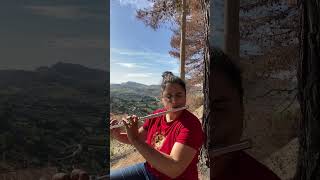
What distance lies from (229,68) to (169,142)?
13.9 inches

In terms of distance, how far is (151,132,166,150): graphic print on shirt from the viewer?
170 cm

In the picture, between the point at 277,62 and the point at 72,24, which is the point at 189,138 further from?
the point at 72,24

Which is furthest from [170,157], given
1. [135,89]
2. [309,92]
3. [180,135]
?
[135,89]

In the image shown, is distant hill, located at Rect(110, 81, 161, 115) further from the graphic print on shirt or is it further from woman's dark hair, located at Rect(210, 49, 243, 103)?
woman's dark hair, located at Rect(210, 49, 243, 103)

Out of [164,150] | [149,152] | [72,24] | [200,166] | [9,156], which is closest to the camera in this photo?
[149,152]

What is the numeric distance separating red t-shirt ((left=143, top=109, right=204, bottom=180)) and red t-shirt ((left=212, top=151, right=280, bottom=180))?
0.14m

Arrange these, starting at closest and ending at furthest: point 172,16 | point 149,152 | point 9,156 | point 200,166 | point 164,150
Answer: point 149,152 < point 164,150 < point 9,156 < point 200,166 < point 172,16

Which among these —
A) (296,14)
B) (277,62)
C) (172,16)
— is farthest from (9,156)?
(172,16)

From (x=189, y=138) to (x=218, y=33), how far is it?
0.41 metres

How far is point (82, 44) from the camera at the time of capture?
2.08 meters

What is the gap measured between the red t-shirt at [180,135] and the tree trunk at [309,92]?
0.37 m

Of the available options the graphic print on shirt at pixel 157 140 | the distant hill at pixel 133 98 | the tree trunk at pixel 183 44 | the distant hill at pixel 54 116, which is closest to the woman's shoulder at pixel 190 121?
the graphic print on shirt at pixel 157 140

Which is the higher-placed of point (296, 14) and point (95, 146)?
point (296, 14)

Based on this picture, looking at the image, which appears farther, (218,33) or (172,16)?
(172,16)
